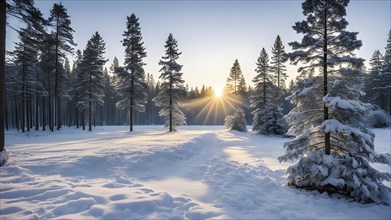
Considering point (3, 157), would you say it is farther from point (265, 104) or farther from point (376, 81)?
point (376, 81)

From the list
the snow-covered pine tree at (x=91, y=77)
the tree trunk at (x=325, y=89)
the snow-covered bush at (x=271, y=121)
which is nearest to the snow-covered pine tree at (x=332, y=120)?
the tree trunk at (x=325, y=89)

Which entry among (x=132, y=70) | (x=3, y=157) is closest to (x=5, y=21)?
(x=3, y=157)

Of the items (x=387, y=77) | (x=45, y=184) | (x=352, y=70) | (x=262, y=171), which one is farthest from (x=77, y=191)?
(x=387, y=77)

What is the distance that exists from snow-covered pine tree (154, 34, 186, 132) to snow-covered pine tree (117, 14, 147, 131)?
102 inches

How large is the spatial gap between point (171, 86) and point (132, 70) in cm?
554

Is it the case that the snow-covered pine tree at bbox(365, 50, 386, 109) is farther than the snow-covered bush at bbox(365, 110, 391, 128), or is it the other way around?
the snow-covered pine tree at bbox(365, 50, 386, 109)

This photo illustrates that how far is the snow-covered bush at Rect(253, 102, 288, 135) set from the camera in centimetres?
2877

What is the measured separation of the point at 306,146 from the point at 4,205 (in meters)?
9.36

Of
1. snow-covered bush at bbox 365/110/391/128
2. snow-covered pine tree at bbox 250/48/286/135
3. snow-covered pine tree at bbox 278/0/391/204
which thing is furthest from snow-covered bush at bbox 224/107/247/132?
snow-covered pine tree at bbox 278/0/391/204

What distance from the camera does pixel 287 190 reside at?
8289 millimetres

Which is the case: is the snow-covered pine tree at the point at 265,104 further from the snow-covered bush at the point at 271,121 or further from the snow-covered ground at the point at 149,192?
the snow-covered ground at the point at 149,192

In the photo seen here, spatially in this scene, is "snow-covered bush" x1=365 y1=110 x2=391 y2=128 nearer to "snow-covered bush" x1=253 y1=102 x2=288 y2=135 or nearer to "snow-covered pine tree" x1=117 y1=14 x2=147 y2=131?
"snow-covered bush" x1=253 y1=102 x2=288 y2=135

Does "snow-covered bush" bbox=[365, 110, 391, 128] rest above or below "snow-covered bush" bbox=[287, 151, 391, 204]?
above

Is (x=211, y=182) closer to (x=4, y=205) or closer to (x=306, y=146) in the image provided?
(x=306, y=146)
